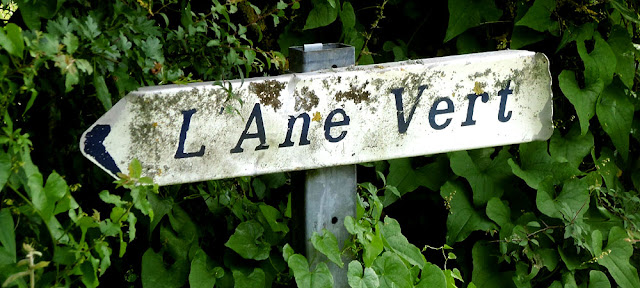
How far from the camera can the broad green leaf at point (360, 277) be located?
154 cm

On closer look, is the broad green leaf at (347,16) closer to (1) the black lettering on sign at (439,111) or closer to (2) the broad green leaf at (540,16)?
(2) the broad green leaf at (540,16)

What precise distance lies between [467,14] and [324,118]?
0.91m

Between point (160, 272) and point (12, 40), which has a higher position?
point (12, 40)

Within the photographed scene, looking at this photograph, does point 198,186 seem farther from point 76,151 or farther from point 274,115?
point 274,115

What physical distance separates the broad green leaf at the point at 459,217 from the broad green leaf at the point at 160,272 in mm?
822

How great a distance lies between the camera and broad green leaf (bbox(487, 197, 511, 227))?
2.09m

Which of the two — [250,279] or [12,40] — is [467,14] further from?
[12,40]

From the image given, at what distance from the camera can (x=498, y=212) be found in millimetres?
2105

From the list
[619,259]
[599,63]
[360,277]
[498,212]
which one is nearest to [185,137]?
[360,277]

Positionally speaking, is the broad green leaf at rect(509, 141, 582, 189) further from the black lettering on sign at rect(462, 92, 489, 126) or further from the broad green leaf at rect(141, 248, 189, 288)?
the broad green leaf at rect(141, 248, 189, 288)

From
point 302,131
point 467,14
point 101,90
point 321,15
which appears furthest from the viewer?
point 467,14

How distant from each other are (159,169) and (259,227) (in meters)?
0.49

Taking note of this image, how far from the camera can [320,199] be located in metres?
1.56

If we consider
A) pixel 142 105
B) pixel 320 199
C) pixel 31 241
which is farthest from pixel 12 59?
pixel 320 199
